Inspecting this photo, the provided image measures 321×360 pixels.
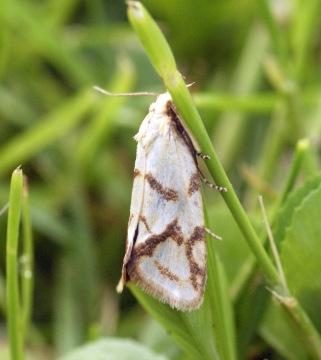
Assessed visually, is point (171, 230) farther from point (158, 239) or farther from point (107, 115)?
point (107, 115)

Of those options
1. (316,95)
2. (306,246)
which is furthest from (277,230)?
(316,95)

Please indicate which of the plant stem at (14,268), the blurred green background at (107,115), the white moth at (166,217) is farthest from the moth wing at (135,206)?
the blurred green background at (107,115)

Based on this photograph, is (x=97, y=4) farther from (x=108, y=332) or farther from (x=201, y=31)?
(x=108, y=332)

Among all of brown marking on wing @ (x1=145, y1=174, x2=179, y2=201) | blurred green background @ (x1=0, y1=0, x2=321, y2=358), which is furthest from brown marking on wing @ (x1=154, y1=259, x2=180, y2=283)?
blurred green background @ (x1=0, y1=0, x2=321, y2=358)

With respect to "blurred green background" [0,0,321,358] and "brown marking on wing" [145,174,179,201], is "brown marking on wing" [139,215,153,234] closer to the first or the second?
"brown marking on wing" [145,174,179,201]

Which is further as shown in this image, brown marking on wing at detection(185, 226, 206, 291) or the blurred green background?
the blurred green background

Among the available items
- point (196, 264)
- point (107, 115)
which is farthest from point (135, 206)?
point (107, 115)
